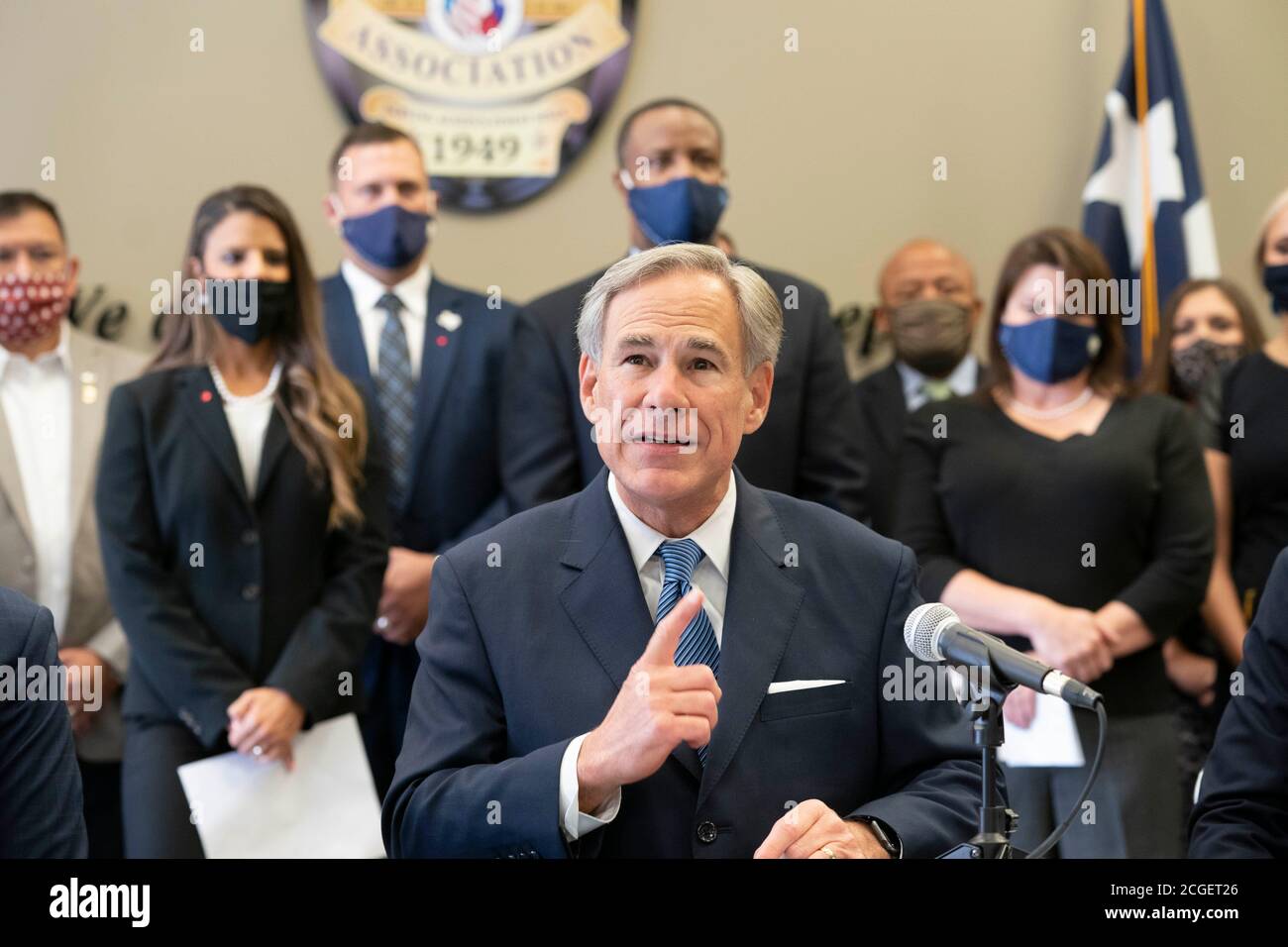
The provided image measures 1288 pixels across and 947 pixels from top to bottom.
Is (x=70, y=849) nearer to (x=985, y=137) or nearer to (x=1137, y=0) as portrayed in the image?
(x=985, y=137)

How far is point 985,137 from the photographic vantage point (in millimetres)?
4543

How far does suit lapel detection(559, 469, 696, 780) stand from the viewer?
2.08m

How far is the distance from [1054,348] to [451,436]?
1343mm

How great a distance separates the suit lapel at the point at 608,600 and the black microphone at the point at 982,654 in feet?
1.21

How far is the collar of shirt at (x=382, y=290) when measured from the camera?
361 centimetres

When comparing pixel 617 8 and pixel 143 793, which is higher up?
pixel 617 8

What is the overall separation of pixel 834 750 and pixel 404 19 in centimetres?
315

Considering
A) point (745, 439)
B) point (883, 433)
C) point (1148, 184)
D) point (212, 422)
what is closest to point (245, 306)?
point (212, 422)

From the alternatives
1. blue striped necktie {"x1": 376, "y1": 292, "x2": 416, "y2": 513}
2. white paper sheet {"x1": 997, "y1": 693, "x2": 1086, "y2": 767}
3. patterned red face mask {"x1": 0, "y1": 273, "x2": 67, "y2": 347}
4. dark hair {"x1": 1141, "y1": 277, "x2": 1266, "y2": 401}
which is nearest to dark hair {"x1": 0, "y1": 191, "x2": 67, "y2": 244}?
patterned red face mask {"x1": 0, "y1": 273, "x2": 67, "y2": 347}

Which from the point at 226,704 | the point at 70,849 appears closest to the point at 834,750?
the point at 70,849

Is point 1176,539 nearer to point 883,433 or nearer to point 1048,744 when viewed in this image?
point 1048,744

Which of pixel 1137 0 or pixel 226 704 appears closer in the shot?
pixel 226 704

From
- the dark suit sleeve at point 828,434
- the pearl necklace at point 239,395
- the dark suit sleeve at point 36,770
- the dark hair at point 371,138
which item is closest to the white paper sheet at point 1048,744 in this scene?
the dark suit sleeve at point 828,434

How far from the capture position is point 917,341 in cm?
420
